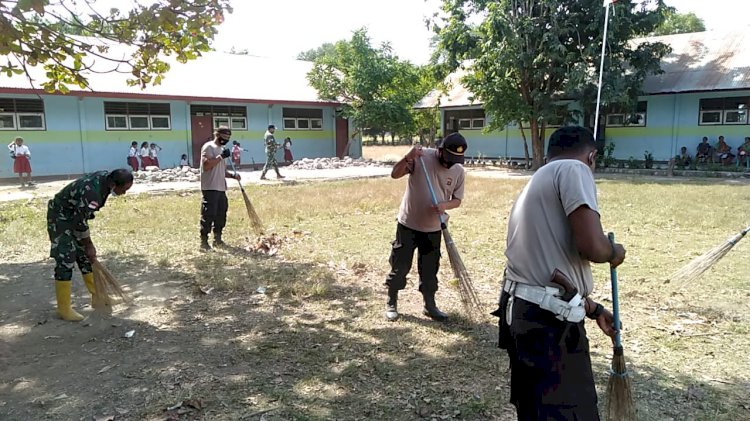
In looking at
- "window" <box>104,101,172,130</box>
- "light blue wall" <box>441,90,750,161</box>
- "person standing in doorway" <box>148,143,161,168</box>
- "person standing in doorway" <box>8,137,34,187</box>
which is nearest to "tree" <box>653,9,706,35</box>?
"light blue wall" <box>441,90,750,161</box>

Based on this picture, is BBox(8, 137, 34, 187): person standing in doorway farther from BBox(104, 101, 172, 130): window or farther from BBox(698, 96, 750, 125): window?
BBox(698, 96, 750, 125): window

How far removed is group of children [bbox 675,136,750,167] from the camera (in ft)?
60.5

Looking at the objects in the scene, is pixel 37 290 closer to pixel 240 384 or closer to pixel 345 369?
pixel 240 384

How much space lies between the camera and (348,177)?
1902 cm

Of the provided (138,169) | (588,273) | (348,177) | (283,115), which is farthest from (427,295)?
(283,115)

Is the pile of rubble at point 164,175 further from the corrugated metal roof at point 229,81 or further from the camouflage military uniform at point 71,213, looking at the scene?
the camouflage military uniform at point 71,213

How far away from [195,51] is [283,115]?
18734 millimetres

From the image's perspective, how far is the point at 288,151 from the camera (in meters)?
24.7

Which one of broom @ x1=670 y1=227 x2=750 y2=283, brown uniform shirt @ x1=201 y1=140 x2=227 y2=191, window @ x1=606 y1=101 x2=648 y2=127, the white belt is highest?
window @ x1=606 y1=101 x2=648 y2=127

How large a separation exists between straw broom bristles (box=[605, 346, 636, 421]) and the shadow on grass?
652mm

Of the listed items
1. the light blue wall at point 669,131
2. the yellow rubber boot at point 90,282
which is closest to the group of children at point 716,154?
the light blue wall at point 669,131

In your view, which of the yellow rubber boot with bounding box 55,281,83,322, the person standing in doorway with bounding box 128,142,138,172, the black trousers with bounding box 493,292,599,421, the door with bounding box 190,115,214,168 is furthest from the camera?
the door with bounding box 190,115,214,168

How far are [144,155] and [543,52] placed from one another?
47.3 feet

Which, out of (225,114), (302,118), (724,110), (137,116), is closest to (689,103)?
(724,110)
